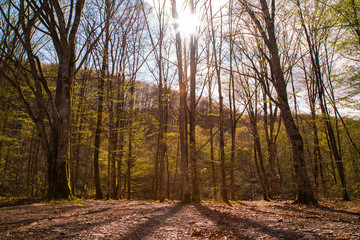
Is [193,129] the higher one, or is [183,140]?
[193,129]

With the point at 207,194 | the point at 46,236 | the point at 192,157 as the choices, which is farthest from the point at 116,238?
the point at 207,194

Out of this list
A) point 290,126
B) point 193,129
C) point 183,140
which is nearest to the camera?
point 290,126

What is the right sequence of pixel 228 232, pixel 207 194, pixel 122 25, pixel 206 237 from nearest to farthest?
pixel 206 237 < pixel 228 232 < pixel 122 25 < pixel 207 194

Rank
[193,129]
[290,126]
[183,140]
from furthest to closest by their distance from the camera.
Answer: [193,129], [183,140], [290,126]

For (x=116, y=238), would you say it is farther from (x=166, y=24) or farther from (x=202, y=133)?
(x=202, y=133)

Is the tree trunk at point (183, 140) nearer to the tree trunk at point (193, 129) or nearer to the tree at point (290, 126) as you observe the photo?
the tree trunk at point (193, 129)

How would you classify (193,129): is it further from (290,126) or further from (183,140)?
(290,126)

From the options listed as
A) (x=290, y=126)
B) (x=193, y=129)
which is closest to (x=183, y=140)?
(x=193, y=129)

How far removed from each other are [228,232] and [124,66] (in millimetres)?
11683

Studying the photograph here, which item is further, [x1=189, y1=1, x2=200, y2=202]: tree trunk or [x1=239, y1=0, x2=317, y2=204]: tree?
[x1=189, y1=1, x2=200, y2=202]: tree trunk

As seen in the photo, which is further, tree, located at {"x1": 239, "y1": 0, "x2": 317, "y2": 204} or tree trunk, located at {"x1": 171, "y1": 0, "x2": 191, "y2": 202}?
tree trunk, located at {"x1": 171, "y1": 0, "x2": 191, "y2": 202}

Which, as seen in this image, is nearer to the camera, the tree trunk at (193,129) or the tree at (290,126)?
the tree at (290,126)

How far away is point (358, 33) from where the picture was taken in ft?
25.5

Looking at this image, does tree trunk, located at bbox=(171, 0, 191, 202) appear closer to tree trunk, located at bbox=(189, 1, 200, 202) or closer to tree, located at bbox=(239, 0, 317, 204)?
tree trunk, located at bbox=(189, 1, 200, 202)
